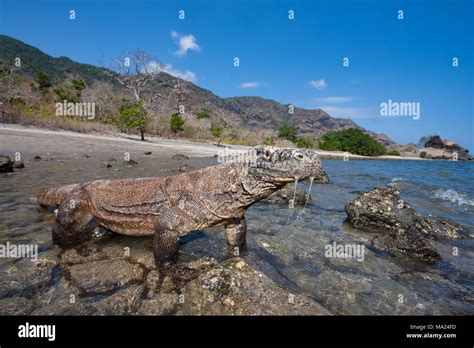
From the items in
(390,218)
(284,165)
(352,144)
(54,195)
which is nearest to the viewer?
(284,165)

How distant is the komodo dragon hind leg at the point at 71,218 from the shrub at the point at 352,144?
7104 cm

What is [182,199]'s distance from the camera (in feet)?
14.6

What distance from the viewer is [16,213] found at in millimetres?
6973

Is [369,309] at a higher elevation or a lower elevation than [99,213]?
lower

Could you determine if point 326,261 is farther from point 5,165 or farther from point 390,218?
point 5,165

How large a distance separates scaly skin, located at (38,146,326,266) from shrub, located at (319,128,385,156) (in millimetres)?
70879

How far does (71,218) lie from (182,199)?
2.23 metres

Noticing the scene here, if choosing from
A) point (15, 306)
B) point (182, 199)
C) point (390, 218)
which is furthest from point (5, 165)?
point (390, 218)

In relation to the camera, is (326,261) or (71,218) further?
(326,261)

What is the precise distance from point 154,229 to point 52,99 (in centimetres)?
4228

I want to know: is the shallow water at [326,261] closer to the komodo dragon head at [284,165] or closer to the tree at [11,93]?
the komodo dragon head at [284,165]

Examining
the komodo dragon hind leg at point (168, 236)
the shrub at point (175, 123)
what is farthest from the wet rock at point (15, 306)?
the shrub at point (175, 123)
